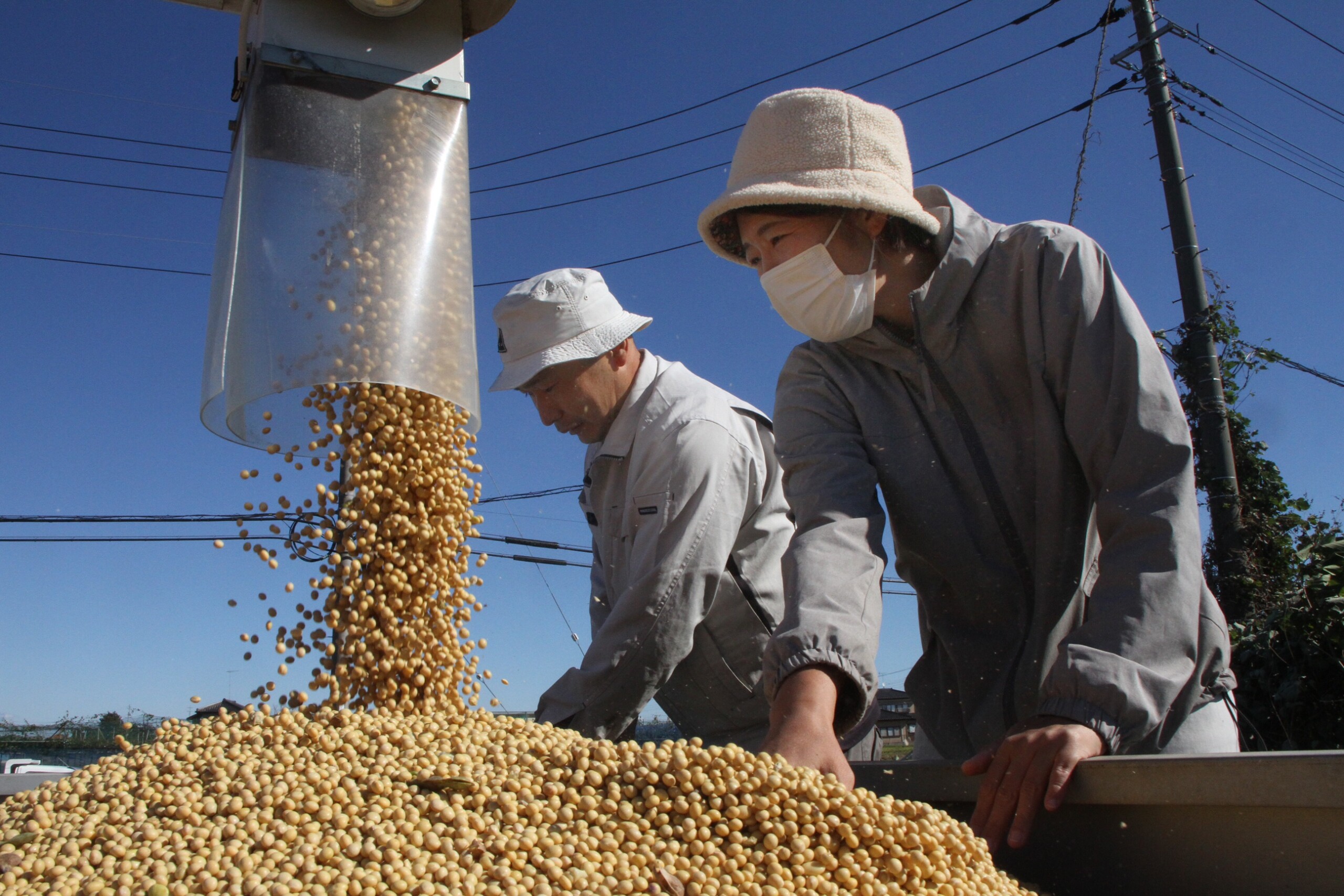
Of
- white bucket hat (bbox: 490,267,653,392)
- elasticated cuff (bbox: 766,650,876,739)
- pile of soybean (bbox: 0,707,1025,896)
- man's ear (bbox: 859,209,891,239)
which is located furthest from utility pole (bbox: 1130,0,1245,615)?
pile of soybean (bbox: 0,707,1025,896)

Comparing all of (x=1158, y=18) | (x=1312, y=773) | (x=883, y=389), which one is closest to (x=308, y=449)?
(x=883, y=389)

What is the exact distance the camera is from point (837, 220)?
1.74 meters

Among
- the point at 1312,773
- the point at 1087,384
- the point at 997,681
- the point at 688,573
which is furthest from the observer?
the point at 688,573

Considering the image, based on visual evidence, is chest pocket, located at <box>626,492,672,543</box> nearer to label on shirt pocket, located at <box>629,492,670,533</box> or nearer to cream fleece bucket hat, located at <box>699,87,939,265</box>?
label on shirt pocket, located at <box>629,492,670,533</box>

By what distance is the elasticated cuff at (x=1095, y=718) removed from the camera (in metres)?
1.16

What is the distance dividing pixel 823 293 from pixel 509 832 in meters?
1.07

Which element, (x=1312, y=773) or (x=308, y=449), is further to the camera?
(x=308, y=449)

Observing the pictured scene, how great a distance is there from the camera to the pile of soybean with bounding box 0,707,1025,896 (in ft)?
3.37

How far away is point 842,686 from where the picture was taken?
141 centimetres

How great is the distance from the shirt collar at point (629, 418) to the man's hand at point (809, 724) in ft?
3.93

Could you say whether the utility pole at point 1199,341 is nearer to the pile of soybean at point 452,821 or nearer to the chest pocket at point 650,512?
the chest pocket at point 650,512

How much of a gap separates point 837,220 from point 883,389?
0.33 meters

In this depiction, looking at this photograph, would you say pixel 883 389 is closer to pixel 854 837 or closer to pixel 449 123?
pixel 854 837

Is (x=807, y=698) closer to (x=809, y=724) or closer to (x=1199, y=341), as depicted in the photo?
(x=809, y=724)
